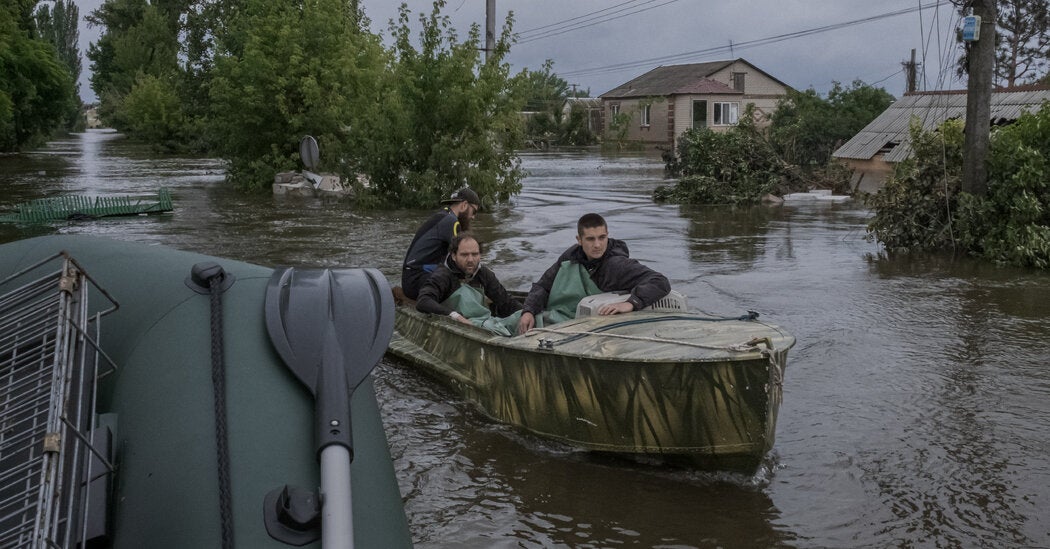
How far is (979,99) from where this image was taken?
1429cm

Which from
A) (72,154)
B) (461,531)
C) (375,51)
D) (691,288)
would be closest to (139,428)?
(461,531)

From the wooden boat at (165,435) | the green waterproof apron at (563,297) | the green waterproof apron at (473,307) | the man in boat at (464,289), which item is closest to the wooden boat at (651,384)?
the green waterproof apron at (563,297)

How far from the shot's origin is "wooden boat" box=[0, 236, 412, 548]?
2.37 metres

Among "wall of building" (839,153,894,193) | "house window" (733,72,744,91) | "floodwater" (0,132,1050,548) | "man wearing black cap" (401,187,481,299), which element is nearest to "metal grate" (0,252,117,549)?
"floodwater" (0,132,1050,548)

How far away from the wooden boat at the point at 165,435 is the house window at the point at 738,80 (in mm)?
60752

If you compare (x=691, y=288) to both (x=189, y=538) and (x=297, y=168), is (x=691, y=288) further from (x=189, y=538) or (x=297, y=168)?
(x=297, y=168)

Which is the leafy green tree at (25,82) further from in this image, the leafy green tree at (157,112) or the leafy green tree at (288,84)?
the leafy green tree at (157,112)

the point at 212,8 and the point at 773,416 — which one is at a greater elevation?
the point at 212,8

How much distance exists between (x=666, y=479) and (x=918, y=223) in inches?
435

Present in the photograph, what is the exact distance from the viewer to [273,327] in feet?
9.39

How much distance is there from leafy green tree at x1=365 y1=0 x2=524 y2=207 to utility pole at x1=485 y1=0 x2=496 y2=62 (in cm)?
377

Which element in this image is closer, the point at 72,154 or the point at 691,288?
the point at 691,288

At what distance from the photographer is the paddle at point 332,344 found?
2371 millimetres

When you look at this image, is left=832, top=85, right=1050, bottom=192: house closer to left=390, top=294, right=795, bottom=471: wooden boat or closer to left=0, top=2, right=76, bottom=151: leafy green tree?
left=390, top=294, right=795, bottom=471: wooden boat
